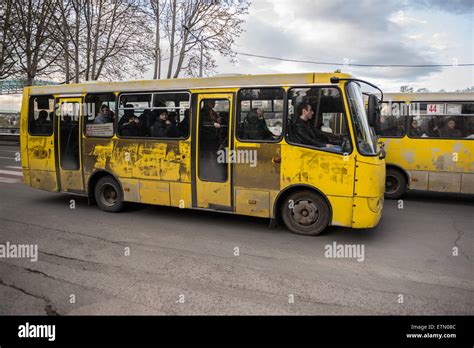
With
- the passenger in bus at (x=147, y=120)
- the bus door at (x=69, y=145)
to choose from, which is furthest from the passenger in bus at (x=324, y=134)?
the bus door at (x=69, y=145)

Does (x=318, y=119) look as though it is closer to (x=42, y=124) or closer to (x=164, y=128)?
(x=164, y=128)

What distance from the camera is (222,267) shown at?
5059mm

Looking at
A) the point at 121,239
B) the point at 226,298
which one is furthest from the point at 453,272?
the point at 121,239

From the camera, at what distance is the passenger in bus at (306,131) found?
6.17 metres

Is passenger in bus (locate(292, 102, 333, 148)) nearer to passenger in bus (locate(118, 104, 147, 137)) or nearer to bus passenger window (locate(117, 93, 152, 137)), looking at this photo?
bus passenger window (locate(117, 93, 152, 137))

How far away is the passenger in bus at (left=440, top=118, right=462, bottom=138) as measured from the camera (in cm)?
950

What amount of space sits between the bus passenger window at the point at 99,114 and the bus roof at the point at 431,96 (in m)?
7.02

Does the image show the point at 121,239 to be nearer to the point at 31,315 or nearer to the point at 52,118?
→ the point at 31,315

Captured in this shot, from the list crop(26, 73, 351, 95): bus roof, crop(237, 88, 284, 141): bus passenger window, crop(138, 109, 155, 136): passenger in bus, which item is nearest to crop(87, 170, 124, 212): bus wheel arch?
crop(138, 109, 155, 136): passenger in bus

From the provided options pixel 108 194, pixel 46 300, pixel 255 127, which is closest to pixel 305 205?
pixel 255 127

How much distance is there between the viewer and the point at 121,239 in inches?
248

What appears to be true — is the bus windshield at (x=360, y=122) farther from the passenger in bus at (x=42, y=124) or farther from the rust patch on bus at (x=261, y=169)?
the passenger in bus at (x=42, y=124)
